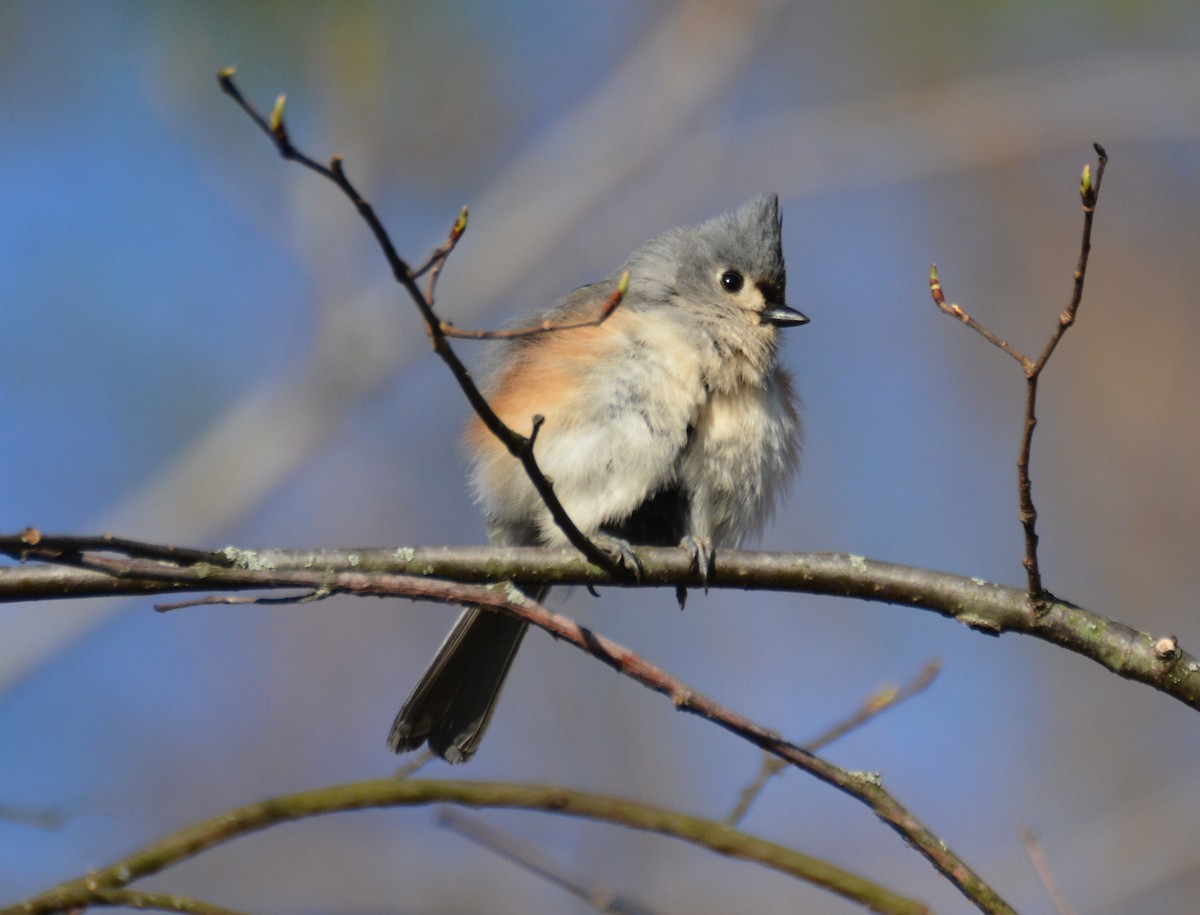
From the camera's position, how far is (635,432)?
3627 mm

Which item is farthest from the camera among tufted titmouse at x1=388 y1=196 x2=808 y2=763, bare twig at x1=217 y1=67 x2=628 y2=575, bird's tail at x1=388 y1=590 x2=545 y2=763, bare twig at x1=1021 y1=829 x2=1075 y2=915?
bird's tail at x1=388 y1=590 x2=545 y2=763

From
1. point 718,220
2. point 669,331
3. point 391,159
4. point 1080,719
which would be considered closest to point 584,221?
point 391,159

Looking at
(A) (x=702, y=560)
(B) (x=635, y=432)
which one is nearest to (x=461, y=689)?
(B) (x=635, y=432)

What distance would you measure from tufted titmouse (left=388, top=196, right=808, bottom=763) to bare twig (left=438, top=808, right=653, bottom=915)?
0.81m

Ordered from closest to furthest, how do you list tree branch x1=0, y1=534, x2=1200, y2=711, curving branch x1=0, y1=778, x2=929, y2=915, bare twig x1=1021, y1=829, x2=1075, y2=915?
tree branch x1=0, y1=534, x2=1200, y2=711
curving branch x1=0, y1=778, x2=929, y2=915
bare twig x1=1021, y1=829, x2=1075, y2=915

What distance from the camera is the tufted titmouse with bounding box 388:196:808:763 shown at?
3656 mm

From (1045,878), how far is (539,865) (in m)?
1.13

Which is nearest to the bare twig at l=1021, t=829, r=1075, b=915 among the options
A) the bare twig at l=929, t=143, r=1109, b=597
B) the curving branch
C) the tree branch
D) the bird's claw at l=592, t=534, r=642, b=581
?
the curving branch

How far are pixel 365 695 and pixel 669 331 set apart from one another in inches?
186

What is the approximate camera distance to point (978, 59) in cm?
859

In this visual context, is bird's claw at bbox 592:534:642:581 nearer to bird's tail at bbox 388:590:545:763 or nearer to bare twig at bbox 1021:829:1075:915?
bird's tail at bbox 388:590:545:763

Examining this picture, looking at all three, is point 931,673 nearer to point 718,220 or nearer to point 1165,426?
point 718,220

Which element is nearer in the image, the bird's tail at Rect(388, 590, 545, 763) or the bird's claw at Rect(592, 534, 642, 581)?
the bird's claw at Rect(592, 534, 642, 581)

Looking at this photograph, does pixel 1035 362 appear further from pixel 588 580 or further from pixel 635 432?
pixel 635 432
